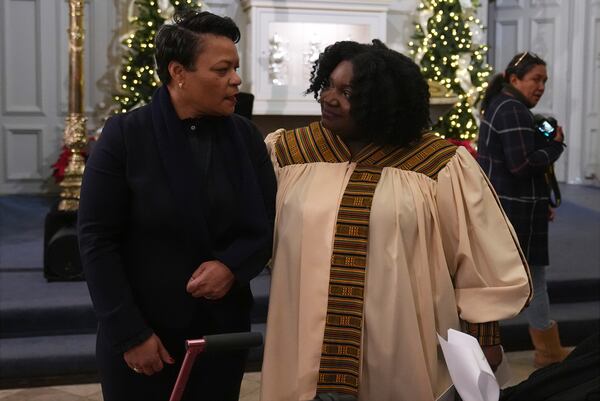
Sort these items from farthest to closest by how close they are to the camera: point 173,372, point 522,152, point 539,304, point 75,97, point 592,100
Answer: point 592,100 → point 75,97 → point 539,304 → point 522,152 → point 173,372

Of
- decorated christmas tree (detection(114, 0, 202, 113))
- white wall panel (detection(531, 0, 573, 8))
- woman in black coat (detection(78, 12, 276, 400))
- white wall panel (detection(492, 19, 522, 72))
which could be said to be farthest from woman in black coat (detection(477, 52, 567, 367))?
white wall panel (detection(492, 19, 522, 72))

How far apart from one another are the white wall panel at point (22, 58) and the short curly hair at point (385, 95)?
6.98 m

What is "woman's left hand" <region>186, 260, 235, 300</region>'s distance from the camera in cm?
205

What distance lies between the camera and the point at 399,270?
2.23 metres

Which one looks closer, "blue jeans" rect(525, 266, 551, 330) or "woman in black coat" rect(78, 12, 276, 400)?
"woman in black coat" rect(78, 12, 276, 400)

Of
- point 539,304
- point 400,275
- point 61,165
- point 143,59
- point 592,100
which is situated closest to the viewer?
point 400,275

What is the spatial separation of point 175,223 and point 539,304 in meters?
2.91

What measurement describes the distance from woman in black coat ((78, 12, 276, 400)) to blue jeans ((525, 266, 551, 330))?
8.34ft

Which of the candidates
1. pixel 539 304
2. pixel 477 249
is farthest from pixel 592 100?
pixel 477 249

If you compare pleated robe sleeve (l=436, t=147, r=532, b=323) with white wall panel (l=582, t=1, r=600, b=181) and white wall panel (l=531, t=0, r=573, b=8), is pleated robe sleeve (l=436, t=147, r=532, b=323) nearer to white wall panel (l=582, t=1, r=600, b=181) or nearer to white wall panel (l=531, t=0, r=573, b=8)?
white wall panel (l=582, t=1, r=600, b=181)

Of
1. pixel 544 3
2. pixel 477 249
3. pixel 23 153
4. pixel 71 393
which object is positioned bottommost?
pixel 71 393

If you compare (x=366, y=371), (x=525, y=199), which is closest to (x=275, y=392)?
(x=366, y=371)

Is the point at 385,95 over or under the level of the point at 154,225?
over

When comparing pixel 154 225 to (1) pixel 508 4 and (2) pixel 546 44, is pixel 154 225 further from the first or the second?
(1) pixel 508 4
